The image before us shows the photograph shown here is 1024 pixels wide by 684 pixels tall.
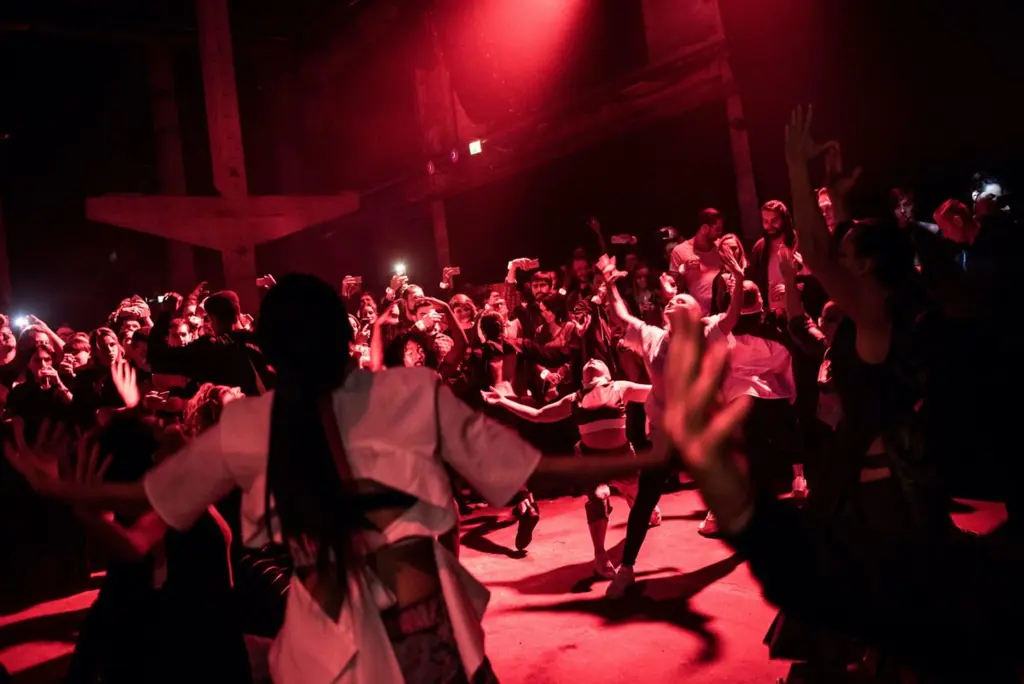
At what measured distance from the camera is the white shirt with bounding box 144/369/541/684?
199 cm

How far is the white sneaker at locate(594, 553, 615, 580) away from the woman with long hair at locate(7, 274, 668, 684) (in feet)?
12.9

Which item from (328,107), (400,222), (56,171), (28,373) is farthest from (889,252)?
(56,171)

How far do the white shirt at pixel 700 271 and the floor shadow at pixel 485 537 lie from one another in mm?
2954

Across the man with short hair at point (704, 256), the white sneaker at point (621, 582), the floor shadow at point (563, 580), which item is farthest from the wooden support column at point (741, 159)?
the white sneaker at point (621, 582)

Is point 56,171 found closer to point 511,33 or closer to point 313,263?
point 313,263

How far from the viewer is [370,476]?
2.02m

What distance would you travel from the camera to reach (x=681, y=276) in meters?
7.91

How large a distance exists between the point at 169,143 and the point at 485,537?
11285 millimetres

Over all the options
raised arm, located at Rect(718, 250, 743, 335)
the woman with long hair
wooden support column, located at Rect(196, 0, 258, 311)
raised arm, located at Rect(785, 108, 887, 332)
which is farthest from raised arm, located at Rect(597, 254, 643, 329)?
wooden support column, located at Rect(196, 0, 258, 311)

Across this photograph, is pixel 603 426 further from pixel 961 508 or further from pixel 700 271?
pixel 961 508

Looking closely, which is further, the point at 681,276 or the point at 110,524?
the point at 681,276

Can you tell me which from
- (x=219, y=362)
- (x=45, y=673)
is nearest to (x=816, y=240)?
(x=219, y=362)

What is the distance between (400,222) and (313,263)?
10.8ft

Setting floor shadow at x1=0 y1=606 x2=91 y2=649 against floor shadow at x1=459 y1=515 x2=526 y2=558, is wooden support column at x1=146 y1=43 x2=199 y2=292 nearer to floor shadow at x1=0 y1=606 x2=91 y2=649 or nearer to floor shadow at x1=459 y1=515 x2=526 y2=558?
floor shadow at x1=0 y1=606 x2=91 y2=649
